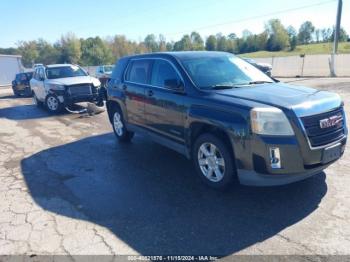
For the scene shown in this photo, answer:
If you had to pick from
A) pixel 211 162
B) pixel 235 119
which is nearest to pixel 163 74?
pixel 211 162

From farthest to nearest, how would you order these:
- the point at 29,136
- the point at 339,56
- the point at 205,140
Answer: the point at 339,56, the point at 29,136, the point at 205,140

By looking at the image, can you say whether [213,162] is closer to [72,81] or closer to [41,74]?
[72,81]

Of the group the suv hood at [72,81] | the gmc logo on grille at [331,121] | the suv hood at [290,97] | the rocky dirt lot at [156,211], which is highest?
the suv hood at [290,97]

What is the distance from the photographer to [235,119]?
3.73 meters

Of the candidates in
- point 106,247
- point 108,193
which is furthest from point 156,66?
point 106,247

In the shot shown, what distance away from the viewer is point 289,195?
13.2 feet

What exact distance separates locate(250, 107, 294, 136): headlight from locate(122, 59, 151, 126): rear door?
2621 mm

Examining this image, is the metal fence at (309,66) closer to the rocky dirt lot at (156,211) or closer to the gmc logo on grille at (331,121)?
the rocky dirt lot at (156,211)

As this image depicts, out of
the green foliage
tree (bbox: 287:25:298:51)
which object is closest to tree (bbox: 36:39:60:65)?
the green foliage

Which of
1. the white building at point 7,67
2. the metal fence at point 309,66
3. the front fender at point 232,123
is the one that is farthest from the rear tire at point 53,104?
the white building at point 7,67

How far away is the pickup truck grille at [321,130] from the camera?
3.56m

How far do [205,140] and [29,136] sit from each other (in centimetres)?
602

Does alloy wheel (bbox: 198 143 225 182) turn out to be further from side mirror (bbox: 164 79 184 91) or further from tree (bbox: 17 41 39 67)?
tree (bbox: 17 41 39 67)

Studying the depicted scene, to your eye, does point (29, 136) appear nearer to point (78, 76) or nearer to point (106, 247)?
point (78, 76)
